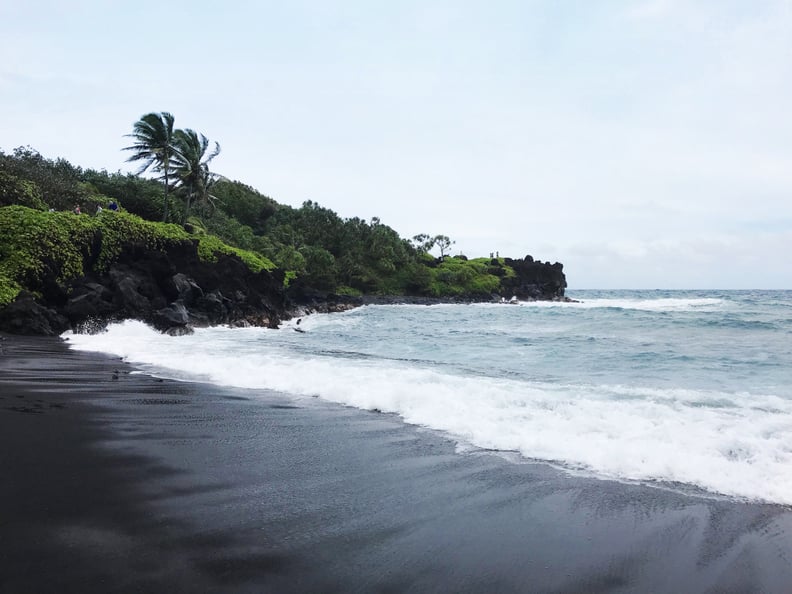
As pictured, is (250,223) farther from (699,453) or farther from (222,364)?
(699,453)

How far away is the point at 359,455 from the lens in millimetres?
5375

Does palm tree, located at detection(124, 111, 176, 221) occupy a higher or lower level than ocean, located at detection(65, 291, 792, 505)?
higher

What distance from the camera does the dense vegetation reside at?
1849cm

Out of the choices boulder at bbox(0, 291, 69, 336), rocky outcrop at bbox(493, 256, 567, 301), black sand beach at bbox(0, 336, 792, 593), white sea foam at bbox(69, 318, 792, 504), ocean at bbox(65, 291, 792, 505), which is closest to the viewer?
black sand beach at bbox(0, 336, 792, 593)

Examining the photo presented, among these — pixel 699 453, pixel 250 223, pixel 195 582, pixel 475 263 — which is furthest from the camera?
pixel 475 263

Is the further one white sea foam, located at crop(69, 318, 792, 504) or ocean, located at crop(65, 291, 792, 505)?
ocean, located at crop(65, 291, 792, 505)

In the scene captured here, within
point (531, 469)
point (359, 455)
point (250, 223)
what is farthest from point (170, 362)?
point (250, 223)

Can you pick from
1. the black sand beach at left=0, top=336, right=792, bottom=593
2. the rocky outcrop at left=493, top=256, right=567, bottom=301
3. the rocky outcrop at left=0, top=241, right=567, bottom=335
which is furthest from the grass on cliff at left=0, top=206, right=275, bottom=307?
the rocky outcrop at left=493, top=256, right=567, bottom=301

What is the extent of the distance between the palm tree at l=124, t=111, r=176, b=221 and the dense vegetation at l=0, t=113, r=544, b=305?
0.06 meters

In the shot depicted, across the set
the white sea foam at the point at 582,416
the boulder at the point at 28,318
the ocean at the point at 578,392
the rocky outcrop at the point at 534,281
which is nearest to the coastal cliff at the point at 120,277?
the boulder at the point at 28,318

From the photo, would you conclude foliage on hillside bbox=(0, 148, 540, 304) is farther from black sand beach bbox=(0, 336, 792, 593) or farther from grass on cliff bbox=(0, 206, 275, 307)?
black sand beach bbox=(0, 336, 792, 593)

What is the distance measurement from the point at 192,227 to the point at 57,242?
13.6 metres

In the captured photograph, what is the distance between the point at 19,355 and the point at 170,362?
3168 millimetres

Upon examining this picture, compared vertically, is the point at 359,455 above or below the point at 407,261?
below
